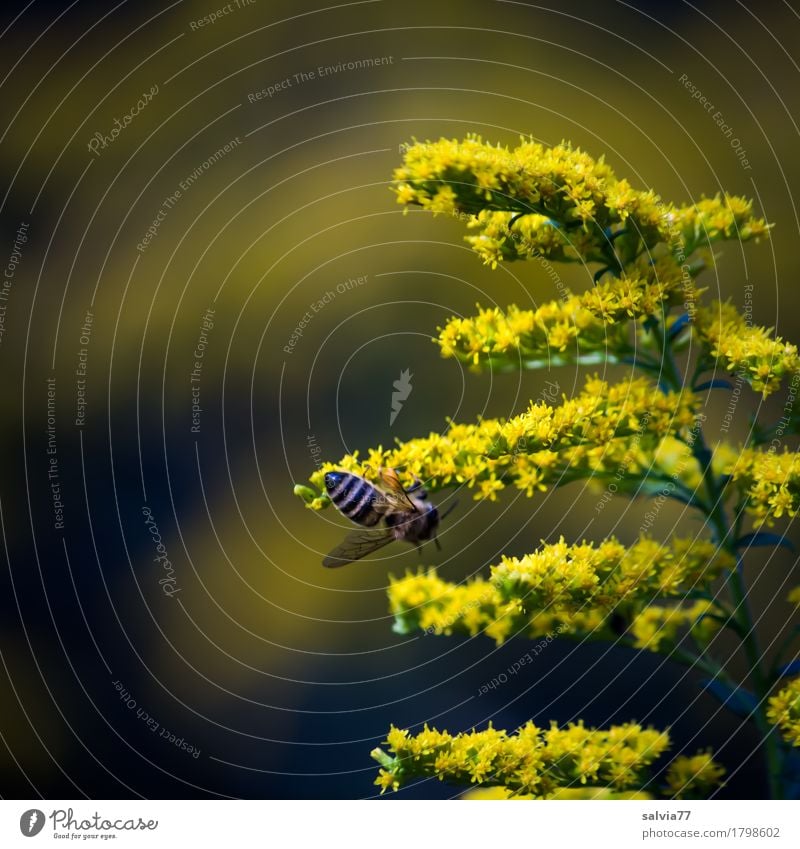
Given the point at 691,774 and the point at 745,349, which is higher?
the point at 745,349

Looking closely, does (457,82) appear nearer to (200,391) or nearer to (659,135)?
(659,135)

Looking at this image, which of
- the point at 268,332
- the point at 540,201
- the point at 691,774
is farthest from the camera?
the point at 268,332

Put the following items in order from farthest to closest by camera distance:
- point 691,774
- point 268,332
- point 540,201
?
point 268,332
point 691,774
point 540,201

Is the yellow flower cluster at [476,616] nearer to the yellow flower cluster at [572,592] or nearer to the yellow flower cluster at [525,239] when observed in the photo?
the yellow flower cluster at [572,592]

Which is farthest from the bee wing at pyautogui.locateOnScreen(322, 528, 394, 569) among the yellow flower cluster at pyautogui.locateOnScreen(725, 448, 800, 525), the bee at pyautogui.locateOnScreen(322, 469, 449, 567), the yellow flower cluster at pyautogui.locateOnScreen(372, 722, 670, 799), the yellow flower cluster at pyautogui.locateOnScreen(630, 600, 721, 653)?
the yellow flower cluster at pyautogui.locateOnScreen(725, 448, 800, 525)

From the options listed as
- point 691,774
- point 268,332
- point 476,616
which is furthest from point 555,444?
point 268,332

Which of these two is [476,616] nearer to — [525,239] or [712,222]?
[525,239]
